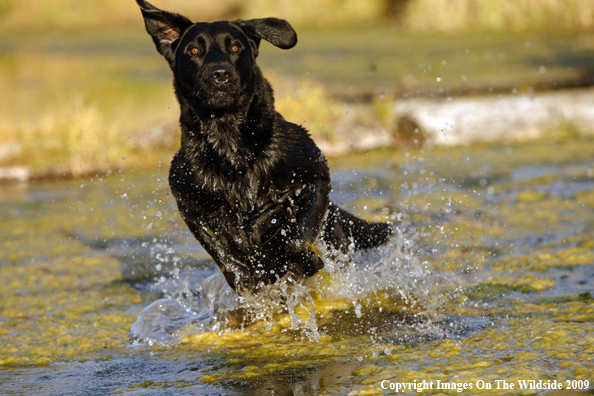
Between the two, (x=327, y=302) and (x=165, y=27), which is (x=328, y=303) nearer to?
(x=327, y=302)

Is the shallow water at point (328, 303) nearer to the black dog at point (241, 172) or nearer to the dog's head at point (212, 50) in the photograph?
the black dog at point (241, 172)

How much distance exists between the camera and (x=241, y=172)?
13.7 ft

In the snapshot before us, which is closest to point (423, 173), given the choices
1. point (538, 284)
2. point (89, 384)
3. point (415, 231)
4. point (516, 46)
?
point (415, 231)

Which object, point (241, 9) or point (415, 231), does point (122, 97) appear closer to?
point (415, 231)

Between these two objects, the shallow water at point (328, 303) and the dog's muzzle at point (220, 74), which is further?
the dog's muzzle at point (220, 74)

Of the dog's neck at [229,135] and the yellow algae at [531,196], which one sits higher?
the dog's neck at [229,135]

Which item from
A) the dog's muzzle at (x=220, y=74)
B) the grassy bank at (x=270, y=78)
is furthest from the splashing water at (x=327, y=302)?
the grassy bank at (x=270, y=78)

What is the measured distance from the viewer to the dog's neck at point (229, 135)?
4184 millimetres

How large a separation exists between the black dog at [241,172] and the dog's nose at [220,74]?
113 mm

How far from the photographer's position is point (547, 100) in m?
10.4

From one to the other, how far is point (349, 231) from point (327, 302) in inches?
20.9

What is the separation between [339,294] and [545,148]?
5.82m
